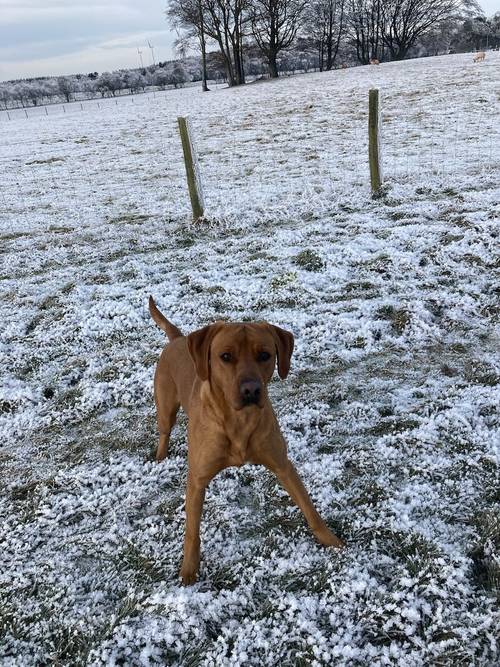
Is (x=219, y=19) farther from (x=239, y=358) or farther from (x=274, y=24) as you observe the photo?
(x=239, y=358)

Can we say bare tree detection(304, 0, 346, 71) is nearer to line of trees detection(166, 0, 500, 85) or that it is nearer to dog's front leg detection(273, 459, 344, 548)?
line of trees detection(166, 0, 500, 85)

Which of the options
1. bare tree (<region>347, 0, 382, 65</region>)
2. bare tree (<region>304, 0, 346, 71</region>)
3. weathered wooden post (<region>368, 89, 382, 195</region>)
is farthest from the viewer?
bare tree (<region>347, 0, 382, 65</region>)

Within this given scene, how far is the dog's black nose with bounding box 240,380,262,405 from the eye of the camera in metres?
2.21

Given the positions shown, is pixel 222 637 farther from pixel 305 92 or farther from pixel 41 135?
pixel 305 92

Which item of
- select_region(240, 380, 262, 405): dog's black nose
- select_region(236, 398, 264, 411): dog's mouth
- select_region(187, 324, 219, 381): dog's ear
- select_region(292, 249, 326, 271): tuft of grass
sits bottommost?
select_region(292, 249, 326, 271): tuft of grass

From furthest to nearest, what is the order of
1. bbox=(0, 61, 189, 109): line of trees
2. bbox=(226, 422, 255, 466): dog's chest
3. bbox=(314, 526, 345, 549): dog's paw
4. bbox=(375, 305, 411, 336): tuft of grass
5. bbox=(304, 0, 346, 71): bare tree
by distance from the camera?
bbox=(0, 61, 189, 109): line of trees, bbox=(304, 0, 346, 71): bare tree, bbox=(375, 305, 411, 336): tuft of grass, bbox=(314, 526, 345, 549): dog's paw, bbox=(226, 422, 255, 466): dog's chest

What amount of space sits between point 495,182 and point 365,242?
3372 mm

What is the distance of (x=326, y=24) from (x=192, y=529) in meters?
68.0

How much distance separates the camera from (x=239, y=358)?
2.33 metres

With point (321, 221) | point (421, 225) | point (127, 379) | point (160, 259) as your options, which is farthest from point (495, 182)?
point (127, 379)

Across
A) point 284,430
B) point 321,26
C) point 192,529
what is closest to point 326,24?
point 321,26

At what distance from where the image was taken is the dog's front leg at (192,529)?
2.54m

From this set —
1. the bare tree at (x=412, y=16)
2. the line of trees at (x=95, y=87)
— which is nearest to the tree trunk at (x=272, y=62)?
the bare tree at (x=412, y=16)

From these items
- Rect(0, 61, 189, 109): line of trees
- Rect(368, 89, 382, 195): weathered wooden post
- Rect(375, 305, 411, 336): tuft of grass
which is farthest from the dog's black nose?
Rect(0, 61, 189, 109): line of trees
